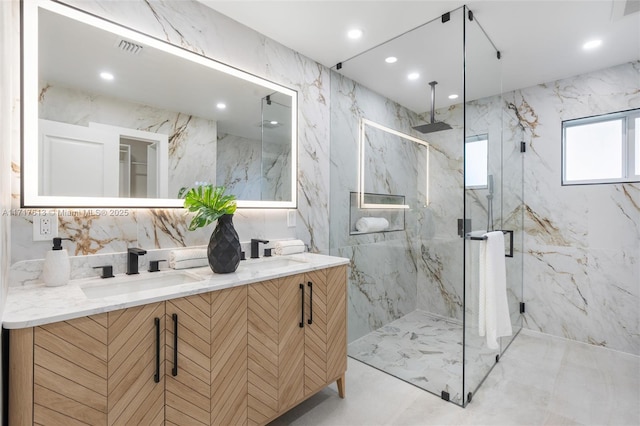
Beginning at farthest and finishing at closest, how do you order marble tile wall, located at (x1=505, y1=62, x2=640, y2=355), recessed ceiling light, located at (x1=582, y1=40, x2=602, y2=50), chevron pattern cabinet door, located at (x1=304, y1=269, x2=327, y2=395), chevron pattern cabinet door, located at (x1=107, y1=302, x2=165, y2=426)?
marble tile wall, located at (x1=505, y1=62, x2=640, y2=355) < recessed ceiling light, located at (x1=582, y1=40, x2=602, y2=50) < chevron pattern cabinet door, located at (x1=304, y1=269, x2=327, y2=395) < chevron pattern cabinet door, located at (x1=107, y1=302, x2=165, y2=426)

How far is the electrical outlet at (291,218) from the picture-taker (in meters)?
2.34

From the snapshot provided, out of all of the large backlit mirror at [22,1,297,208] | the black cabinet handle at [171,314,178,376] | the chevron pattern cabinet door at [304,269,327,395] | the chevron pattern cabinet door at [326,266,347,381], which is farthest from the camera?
the chevron pattern cabinet door at [326,266,347,381]

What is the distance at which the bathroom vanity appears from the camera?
0.96 metres

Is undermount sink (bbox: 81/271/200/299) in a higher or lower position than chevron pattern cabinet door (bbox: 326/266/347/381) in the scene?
higher

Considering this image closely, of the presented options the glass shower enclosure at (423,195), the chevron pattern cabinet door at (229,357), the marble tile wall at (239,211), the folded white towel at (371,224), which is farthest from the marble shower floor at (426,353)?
the chevron pattern cabinet door at (229,357)

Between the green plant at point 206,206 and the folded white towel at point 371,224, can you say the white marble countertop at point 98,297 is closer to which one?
the green plant at point 206,206

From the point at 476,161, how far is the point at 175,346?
2024 millimetres

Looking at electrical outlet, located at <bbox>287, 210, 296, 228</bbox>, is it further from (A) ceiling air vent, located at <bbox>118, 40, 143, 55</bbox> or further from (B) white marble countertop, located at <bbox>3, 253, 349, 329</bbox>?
(A) ceiling air vent, located at <bbox>118, 40, 143, 55</bbox>

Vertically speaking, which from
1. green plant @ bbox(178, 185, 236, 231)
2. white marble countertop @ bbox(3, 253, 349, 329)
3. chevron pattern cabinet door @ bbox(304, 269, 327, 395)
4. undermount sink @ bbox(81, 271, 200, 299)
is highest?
green plant @ bbox(178, 185, 236, 231)

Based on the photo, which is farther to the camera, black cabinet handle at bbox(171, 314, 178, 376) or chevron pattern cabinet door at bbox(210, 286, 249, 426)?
chevron pattern cabinet door at bbox(210, 286, 249, 426)

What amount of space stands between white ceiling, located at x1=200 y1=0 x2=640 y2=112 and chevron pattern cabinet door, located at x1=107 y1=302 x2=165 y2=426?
1761mm

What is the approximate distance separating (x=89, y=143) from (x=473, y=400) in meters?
2.64

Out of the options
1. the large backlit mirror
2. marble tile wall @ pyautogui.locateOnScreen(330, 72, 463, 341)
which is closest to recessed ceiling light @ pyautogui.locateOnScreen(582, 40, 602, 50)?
marble tile wall @ pyautogui.locateOnScreen(330, 72, 463, 341)

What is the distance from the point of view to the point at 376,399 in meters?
Result: 2.01
